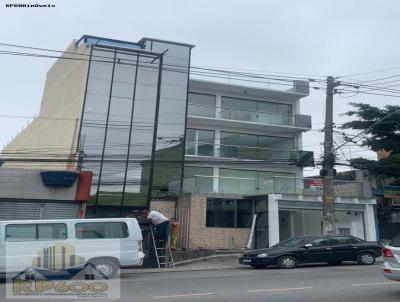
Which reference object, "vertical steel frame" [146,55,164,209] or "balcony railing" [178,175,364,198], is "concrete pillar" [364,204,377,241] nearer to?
"balcony railing" [178,175,364,198]

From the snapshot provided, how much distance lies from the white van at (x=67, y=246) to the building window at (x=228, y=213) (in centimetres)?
1097

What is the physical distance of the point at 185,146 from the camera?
1177 inches

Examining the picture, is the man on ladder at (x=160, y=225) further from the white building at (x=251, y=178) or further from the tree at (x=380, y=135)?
the tree at (x=380, y=135)

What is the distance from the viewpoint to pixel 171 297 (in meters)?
9.36

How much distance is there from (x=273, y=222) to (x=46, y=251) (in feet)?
43.8

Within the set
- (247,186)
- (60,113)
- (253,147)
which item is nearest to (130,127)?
(60,113)

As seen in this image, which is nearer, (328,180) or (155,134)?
(328,180)

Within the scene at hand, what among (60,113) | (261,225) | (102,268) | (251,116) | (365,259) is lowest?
(102,268)

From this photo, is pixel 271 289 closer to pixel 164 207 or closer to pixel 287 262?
pixel 287 262

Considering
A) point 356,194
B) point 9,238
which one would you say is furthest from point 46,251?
point 356,194

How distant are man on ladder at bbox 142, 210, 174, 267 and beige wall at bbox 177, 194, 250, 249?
4642 mm

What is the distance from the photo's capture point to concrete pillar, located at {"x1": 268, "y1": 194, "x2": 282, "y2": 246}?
23.7 meters

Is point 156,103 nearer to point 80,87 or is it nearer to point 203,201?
point 80,87

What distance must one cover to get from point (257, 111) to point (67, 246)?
2157cm
